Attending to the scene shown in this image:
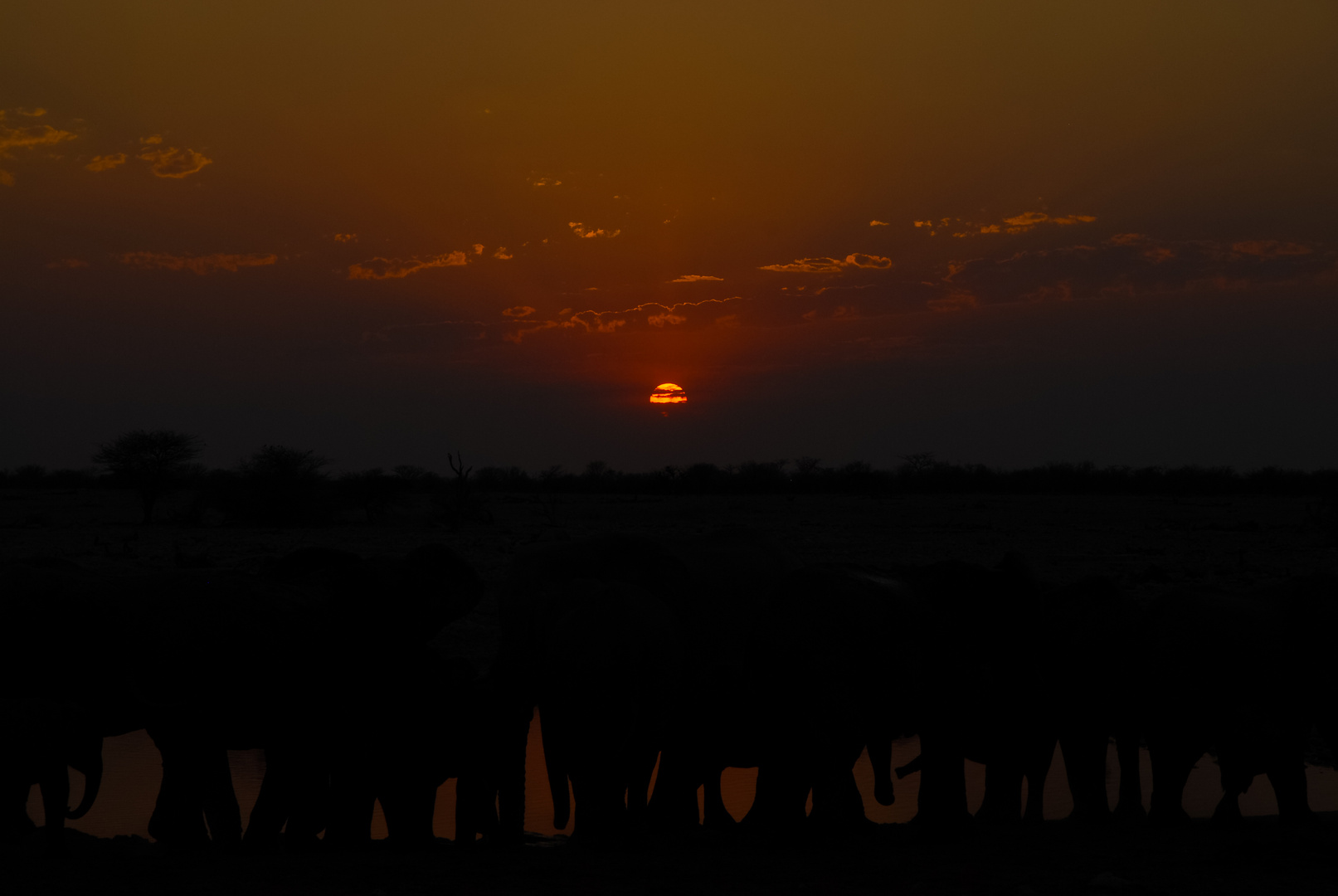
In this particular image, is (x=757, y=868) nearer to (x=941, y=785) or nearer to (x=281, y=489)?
(x=941, y=785)

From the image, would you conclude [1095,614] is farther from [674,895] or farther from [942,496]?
[942,496]

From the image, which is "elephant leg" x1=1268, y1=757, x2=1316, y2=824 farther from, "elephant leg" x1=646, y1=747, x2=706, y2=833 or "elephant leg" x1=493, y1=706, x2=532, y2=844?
"elephant leg" x1=493, y1=706, x2=532, y2=844

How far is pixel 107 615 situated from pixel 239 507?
104 ft

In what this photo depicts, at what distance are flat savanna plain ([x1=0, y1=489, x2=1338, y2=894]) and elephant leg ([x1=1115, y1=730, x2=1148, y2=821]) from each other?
0.56 metres

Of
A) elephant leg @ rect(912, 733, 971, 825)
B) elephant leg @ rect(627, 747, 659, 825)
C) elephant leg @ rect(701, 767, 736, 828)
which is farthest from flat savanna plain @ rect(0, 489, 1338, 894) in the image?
elephant leg @ rect(701, 767, 736, 828)

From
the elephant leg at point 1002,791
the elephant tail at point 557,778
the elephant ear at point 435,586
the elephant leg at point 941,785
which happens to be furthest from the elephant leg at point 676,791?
the elephant leg at point 1002,791

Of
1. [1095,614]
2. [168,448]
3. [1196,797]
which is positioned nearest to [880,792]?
[1095,614]

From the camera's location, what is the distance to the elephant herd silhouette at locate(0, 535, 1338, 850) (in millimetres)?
6684

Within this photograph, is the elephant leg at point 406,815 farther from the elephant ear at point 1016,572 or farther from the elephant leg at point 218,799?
the elephant ear at point 1016,572

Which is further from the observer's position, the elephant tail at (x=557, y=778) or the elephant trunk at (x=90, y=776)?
the elephant tail at (x=557, y=778)

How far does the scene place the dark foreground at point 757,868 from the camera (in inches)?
223

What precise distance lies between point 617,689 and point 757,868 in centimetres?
121

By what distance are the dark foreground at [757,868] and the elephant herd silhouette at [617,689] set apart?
31 centimetres

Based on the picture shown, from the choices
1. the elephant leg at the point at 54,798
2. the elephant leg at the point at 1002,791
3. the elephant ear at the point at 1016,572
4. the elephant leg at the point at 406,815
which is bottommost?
the elephant leg at the point at 1002,791
